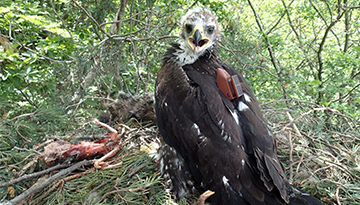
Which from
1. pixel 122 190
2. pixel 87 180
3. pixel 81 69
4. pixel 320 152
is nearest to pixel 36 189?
pixel 87 180

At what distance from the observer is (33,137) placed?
228 cm

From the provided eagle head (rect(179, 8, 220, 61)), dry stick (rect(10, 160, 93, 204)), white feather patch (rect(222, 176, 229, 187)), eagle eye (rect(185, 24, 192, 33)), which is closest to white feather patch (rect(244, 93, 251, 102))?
eagle head (rect(179, 8, 220, 61))

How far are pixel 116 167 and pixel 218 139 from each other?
84cm

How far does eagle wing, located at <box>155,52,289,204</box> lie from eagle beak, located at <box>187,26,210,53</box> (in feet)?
0.83

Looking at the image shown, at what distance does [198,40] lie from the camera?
233 cm

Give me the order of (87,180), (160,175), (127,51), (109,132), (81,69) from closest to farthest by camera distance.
Result: 1. (87,180)
2. (160,175)
3. (109,132)
4. (81,69)
5. (127,51)

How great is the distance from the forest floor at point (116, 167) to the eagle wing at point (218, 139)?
0.91ft

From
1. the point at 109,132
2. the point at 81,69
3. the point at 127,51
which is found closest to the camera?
the point at 109,132

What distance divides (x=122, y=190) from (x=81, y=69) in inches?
60.0

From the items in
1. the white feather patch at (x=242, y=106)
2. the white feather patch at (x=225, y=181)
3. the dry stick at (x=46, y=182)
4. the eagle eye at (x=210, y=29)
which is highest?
the eagle eye at (x=210, y=29)

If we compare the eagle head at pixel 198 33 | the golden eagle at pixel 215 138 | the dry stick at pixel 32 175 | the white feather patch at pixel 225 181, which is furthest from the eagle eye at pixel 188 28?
the dry stick at pixel 32 175

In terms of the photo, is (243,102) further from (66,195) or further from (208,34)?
(66,195)

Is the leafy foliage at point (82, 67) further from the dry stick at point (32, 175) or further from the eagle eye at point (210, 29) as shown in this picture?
the eagle eye at point (210, 29)

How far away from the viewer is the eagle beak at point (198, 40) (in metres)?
2.35
